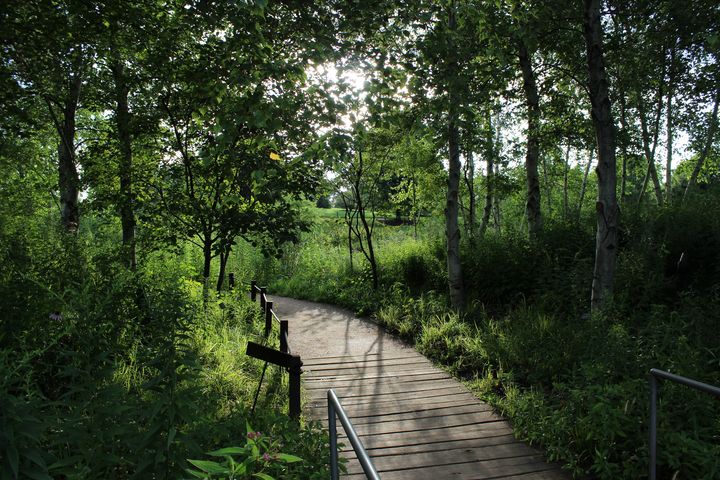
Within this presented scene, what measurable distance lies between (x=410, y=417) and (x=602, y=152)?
4.21 m

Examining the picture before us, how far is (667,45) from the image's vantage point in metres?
9.70

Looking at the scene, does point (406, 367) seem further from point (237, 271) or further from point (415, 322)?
point (237, 271)

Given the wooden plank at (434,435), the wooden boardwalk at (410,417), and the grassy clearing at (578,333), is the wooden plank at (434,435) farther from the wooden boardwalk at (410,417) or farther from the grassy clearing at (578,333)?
the grassy clearing at (578,333)

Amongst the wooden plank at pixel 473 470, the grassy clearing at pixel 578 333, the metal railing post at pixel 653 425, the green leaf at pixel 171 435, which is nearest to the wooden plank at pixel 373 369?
the grassy clearing at pixel 578 333

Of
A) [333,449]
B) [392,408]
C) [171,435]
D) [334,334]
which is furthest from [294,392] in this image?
[334,334]

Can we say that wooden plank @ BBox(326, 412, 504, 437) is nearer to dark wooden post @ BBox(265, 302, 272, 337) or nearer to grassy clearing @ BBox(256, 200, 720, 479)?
grassy clearing @ BBox(256, 200, 720, 479)

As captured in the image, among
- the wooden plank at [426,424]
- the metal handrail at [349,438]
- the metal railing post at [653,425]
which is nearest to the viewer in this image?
the metal handrail at [349,438]

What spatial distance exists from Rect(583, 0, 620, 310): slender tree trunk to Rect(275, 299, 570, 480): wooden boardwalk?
2255 millimetres

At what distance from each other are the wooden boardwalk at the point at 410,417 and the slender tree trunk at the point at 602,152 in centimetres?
226

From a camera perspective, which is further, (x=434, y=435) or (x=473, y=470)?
(x=434, y=435)

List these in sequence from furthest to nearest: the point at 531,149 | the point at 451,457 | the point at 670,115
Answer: the point at 670,115, the point at 531,149, the point at 451,457

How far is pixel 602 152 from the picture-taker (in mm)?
5785

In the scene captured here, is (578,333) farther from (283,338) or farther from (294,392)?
(283,338)

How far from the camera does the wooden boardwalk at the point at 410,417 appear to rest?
4.18m
